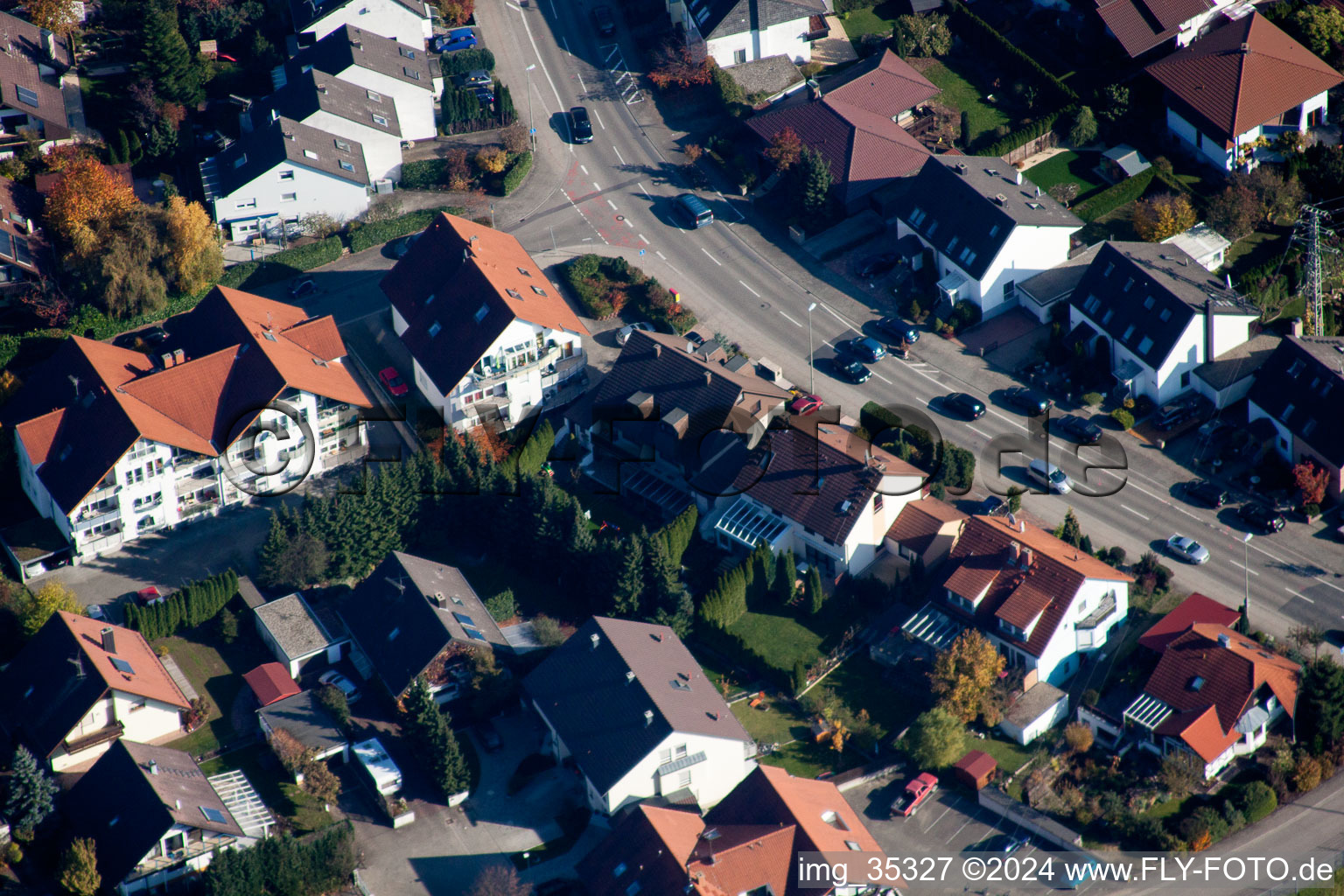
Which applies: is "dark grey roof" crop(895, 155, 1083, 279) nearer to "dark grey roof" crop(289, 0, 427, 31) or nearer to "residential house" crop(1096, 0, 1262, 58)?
"residential house" crop(1096, 0, 1262, 58)

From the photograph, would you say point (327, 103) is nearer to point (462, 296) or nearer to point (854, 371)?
point (462, 296)

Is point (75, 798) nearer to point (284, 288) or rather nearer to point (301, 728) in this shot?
point (301, 728)

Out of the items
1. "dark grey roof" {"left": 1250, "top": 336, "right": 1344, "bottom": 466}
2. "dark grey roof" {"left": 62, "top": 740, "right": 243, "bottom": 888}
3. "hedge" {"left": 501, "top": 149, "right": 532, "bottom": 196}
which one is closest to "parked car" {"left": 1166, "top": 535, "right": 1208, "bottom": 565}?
"dark grey roof" {"left": 1250, "top": 336, "right": 1344, "bottom": 466}

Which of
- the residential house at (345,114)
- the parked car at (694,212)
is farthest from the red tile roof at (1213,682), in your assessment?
the residential house at (345,114)

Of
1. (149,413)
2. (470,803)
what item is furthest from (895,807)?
(149,413)

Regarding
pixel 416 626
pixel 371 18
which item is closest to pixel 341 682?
pixel 416 626

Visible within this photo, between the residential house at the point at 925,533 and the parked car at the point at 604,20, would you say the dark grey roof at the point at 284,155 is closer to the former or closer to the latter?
the parked car at the point at 604,20

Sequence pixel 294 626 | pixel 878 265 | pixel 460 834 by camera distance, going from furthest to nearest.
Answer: pixel 878 265 → pixel 294 626 → pixel 460 834

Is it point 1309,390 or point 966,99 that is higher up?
point 966,99
